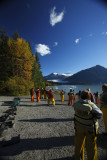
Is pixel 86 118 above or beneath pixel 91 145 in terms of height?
above

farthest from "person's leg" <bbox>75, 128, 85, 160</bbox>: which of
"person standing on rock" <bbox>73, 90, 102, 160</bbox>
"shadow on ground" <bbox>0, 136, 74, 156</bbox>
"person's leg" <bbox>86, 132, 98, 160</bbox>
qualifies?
"shadow on ground" <bbox>0, 136, 74, 156</bbox>

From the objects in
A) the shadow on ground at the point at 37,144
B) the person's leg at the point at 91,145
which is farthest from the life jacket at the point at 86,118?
the shadow on ground at the point at 37,144

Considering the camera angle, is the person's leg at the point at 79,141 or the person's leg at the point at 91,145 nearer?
the person's leg at the point at 91,145

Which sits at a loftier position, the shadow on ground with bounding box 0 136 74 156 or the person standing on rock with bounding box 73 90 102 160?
the person standing on rock with bounding box 73 90 102 160

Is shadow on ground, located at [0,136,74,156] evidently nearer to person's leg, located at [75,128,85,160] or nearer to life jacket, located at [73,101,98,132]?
person's leg, located at [75,128,85,160]

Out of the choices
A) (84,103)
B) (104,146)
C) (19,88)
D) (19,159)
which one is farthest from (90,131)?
(19,88)

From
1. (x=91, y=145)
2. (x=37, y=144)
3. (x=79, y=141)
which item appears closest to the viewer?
(x=91, y=145)

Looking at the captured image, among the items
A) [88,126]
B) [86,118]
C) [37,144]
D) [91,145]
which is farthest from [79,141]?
[37,144]

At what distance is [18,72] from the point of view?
63.9 ft

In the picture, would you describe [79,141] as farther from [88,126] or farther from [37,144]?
[37,144]

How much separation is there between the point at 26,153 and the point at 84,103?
2764mm

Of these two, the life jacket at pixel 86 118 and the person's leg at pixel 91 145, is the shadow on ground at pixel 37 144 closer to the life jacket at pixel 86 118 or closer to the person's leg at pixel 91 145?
the person's leg at pixel 91 145

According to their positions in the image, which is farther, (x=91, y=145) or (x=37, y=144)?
(x=37, y=144)

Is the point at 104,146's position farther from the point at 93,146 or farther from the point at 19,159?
the point at 19,159
